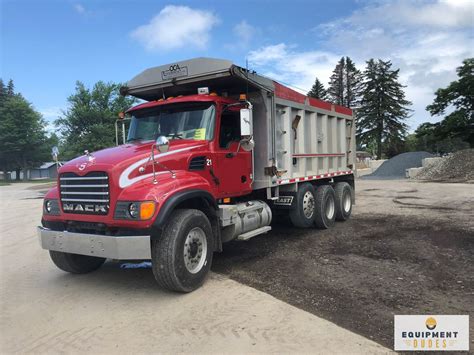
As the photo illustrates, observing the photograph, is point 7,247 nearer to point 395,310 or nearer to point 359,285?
point 359,285

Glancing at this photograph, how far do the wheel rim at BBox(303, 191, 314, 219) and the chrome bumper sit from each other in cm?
466

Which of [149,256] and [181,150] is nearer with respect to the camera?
[149,256]

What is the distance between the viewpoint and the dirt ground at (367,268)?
4332 millimetres

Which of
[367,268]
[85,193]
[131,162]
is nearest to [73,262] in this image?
[85,193]

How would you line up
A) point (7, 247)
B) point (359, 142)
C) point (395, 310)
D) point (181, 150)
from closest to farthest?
point (395, 310) → point (181, 150) → point (7, 247) → point (359, 142)

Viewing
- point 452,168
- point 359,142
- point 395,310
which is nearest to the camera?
Result: point 395,310

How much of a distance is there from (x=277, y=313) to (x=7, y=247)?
6630mm

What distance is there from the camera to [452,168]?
28.2m

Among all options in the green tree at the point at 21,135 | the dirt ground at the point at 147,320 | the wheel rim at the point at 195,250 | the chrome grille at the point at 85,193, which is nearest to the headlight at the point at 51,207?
the chrome grille at the point at 85,193

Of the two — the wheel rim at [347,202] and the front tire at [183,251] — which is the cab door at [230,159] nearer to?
the front tire at [183,251]

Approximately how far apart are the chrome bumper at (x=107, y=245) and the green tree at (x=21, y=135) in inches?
2138

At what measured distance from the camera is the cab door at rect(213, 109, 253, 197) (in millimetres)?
6020

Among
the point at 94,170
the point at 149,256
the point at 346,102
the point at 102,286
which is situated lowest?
the point at 102,286

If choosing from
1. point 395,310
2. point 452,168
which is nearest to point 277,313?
point 395,310
